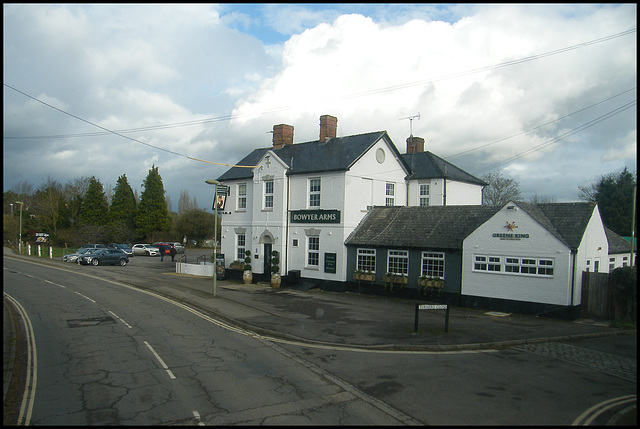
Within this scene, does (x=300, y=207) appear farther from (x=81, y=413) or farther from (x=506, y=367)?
(x=81, y=413)

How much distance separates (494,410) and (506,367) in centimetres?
337

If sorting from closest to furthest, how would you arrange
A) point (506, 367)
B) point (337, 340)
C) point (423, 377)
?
point (423, 377), point (506, 367), point (337, 340)

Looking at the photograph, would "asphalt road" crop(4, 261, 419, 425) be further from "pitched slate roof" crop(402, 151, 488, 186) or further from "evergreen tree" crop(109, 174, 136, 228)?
"evergreen tree" crop(109, 174, 136, 228)

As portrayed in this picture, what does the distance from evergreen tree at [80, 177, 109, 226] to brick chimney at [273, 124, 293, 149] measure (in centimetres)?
4332

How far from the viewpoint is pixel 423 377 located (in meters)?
10.3

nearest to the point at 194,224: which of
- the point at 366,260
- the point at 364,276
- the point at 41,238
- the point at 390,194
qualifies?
the point at 41,238

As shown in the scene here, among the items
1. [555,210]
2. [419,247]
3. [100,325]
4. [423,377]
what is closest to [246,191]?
[419,247]

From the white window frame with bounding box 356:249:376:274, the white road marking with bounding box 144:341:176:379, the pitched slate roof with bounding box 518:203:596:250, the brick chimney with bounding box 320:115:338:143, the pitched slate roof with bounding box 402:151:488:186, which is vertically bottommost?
the white road marking with bounding box 144:341:176:379

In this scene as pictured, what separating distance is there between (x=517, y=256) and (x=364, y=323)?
314 inches

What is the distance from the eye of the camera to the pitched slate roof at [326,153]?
2727 cm

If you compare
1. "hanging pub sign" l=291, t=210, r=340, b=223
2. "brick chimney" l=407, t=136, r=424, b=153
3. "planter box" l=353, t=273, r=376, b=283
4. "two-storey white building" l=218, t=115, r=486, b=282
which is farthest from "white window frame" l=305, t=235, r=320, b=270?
"brick chimney" l=407, t=136, r=424, b=153

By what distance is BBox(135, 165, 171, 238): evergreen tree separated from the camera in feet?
226

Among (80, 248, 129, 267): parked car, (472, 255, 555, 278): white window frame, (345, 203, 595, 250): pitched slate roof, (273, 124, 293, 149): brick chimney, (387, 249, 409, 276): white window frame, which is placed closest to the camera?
(472, 255, 555, 278): white window frame

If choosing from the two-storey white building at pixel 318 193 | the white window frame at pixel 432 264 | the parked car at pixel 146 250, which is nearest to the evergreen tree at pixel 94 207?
the parked car at pixel 146 250
